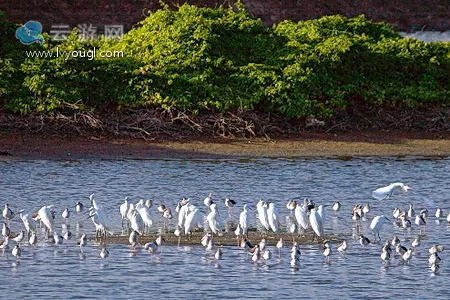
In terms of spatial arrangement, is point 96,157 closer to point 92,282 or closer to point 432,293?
point 92,282

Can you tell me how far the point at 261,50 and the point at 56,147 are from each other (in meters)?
4.17

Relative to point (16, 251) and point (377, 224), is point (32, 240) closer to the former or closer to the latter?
point (16, 251)

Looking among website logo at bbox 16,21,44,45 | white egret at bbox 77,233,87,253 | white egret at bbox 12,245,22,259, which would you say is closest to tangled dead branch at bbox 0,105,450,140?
website logo at bbox 16,21,44,45

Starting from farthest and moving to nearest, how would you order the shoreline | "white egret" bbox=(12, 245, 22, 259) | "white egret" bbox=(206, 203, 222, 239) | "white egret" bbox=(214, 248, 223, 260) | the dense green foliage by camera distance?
the dense green foliage
the shoreline
"white egret" bbox=(206, 203, 222, 239)
"white egret" bbox=(214, 248, 223, 260)
"white egret" bbox=(12, 245, 22, 259)

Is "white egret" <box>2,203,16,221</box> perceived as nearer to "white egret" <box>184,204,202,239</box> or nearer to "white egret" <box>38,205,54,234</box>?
"white egret" <box>38,205,54,234</box>

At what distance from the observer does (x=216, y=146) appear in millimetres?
18266

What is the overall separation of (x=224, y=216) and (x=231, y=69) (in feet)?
19.1

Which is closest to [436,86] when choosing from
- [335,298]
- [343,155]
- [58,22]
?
[343,155]

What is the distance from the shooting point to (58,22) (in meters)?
23.0

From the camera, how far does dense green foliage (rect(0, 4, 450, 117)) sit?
61.1 ft

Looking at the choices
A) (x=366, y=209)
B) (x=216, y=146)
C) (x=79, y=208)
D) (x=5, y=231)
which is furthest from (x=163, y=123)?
(x=5, y=231)

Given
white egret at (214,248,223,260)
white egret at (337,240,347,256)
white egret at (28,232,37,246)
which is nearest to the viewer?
white egret at (214,248,223,260)

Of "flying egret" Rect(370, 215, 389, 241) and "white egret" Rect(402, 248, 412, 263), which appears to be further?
"flying egret" Rect(370, 215, 389, 241)

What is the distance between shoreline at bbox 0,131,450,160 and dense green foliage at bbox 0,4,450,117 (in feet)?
1.65
